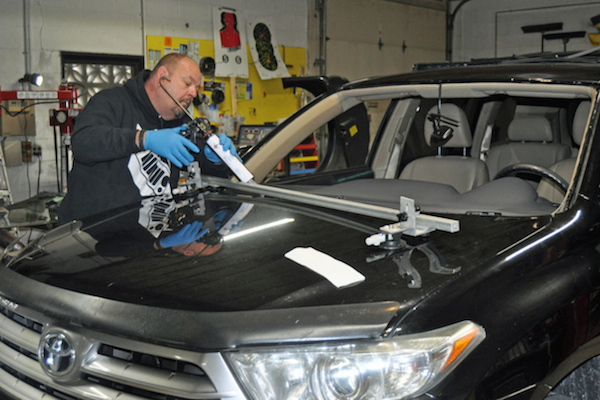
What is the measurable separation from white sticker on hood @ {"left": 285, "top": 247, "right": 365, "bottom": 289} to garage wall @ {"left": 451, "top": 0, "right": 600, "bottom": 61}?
1082cm

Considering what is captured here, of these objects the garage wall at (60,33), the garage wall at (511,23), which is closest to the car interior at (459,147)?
the garage wall at (60,33)

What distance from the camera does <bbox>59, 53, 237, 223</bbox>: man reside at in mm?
2555

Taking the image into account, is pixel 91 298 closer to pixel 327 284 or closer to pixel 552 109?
pixel 327 284

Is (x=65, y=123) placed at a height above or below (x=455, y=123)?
above

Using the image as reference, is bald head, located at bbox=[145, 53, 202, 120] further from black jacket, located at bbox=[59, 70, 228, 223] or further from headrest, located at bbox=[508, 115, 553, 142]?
headrest, located at bbox=[508, 115, 553, 142]

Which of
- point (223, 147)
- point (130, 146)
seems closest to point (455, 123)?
point (223, 147)

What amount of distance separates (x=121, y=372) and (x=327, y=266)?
1.56 feet

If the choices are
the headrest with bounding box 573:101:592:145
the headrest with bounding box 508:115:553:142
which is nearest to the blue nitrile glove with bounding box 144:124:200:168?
the headrest with bounding box 573:101:592:145

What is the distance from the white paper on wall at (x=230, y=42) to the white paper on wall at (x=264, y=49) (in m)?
0.14

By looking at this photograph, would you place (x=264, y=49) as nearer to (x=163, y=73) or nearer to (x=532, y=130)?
(x=532, y=130)

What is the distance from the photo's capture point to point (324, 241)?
1497 millimetres

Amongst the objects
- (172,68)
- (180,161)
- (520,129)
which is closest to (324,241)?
(180,161)

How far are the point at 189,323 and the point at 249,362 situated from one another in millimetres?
141

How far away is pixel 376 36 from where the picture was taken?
1060 cm
